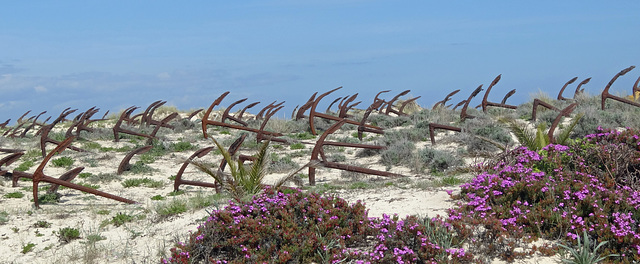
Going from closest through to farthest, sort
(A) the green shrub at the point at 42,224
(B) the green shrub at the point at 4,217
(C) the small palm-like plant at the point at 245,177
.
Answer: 1. (A) the green shrub at the point at 42,224
2. (C) the small palm-like plant at the point at 245,177
3. (B) the green shrub at the point at 4,217

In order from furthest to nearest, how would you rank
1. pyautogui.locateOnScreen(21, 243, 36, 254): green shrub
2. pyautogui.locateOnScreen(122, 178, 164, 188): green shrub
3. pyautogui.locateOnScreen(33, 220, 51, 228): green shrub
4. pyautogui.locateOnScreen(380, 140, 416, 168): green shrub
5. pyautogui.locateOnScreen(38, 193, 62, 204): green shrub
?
1. pyautogui.locateOnScreen(380, 140, 416, 168): green shrub
2. pyautogui.locateOnScreen(122, 178, 164, 188): green shrub
3. pyautogui.locateOnScreen(38, 193, 62, 204): green shrub
4. pyautogui.locateOnScreen(33, 220, 51, 228): green shrub
5. pyautogui.locateOnScreen(21, 243, 36, 254): green shrub

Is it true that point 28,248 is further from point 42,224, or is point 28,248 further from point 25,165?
point 25,165

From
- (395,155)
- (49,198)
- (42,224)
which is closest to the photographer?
(42,224)

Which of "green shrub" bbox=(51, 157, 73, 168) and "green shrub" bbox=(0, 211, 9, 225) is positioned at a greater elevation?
"green shrub" bbox=(51, 157, 73, 168)

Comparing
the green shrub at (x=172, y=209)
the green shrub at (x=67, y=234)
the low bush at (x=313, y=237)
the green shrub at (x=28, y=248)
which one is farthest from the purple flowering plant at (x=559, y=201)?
the green shrub at (x=28, y=248)

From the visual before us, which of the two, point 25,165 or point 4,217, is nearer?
point 4,217

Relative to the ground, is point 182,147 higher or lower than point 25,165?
higher

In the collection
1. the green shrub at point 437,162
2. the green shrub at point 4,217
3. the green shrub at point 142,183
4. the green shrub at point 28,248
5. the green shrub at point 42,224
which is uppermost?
the green shrub at point 437,162

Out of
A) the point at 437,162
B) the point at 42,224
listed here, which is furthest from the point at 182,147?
the point at 42,224

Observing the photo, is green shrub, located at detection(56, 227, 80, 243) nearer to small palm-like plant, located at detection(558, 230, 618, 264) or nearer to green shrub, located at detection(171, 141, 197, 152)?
small palm-like plant, located at detection(558, 230, 618, 264)

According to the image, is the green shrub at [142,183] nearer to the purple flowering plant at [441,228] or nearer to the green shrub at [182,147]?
the green shrub at [182,147]

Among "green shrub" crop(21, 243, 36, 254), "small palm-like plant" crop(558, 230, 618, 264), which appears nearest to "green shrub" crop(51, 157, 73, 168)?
"green shrub" crop(21, 243, 36, 254)

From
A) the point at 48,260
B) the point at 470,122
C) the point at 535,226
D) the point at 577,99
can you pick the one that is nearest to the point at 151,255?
the point at 48,260

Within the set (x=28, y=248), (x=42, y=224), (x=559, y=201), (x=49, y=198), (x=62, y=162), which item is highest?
(x=62, y=162)
